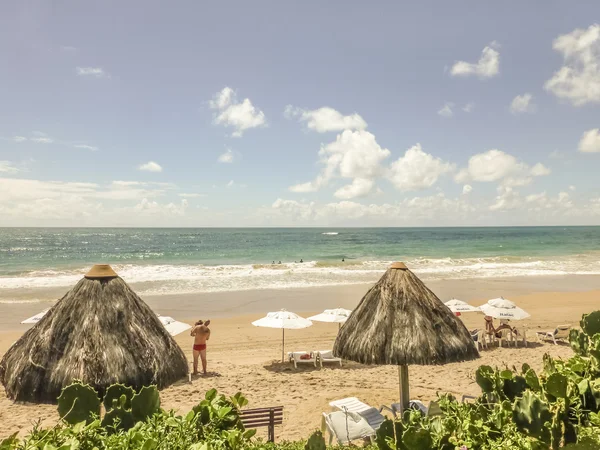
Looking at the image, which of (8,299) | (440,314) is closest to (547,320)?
→ (440,314)

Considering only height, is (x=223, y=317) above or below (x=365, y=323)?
below

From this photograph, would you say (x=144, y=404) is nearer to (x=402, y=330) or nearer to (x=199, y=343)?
(x=402, y=330)

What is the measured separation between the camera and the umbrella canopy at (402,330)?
657 centimetres

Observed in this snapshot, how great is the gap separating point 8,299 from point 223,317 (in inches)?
538

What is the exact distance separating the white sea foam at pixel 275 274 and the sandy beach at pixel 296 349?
3.85 m

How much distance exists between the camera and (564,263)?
40.8 meters

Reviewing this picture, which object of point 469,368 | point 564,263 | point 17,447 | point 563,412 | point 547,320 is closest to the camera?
point 17,447

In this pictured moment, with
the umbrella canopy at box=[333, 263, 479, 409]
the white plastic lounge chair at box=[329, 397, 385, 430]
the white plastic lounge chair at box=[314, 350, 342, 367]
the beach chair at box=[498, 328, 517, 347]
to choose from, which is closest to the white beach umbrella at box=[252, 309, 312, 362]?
the white plastic lounge chair at box=[314, 350, 342, 367]

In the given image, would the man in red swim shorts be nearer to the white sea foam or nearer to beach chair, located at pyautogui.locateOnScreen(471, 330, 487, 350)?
beach chair, located at pyautogui.locateOnScreen(471, 330, 487, 350)

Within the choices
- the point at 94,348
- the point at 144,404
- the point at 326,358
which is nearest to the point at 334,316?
the point at 326,358

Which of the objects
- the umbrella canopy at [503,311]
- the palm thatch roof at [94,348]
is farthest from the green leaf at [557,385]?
the umbrella canopy at [503,311]

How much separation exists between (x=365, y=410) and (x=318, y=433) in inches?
192

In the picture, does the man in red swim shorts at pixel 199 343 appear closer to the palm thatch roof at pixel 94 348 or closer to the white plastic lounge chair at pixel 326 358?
the white plastic lounge chair at pixel 326 358

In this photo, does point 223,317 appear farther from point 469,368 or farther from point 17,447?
point 17,447
